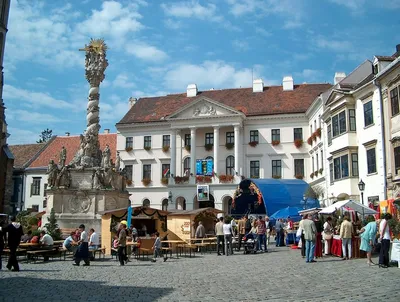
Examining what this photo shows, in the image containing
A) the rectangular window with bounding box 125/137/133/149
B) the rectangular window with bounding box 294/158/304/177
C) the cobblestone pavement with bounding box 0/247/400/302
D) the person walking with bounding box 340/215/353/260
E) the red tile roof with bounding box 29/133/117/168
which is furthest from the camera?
the red tile roof with bounding box 29/133/117/168

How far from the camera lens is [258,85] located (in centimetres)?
5825

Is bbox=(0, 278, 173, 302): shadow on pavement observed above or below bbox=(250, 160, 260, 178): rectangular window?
below

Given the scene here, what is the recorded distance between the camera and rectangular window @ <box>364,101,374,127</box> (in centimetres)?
3030

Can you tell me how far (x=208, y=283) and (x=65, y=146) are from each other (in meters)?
55.3

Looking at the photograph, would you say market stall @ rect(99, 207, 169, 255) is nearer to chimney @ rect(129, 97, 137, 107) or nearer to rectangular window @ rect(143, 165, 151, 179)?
rectangular window @ rect(143, 165, 151, 179)

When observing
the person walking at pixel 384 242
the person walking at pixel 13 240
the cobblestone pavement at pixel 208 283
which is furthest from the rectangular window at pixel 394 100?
the person walking at pixel 13 240

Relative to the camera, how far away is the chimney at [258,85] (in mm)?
57969

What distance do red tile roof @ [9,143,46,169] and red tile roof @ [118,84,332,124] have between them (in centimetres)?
1593

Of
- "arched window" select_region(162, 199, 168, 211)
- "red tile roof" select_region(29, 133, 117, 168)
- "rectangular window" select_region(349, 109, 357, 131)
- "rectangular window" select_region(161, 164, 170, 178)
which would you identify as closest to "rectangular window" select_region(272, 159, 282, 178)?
"rectangular window" select_region(161, 164, 170, 178)

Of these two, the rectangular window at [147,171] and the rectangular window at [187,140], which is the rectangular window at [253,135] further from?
the rectangular window at [147,171]

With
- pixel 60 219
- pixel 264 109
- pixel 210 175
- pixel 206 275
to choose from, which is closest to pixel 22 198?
pixel 210 175

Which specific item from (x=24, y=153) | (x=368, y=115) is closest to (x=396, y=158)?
(x=368, y=115)

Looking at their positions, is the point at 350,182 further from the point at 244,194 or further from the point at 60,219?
the point at 60,219

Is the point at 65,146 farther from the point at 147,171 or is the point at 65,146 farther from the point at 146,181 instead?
the point at 146,181
